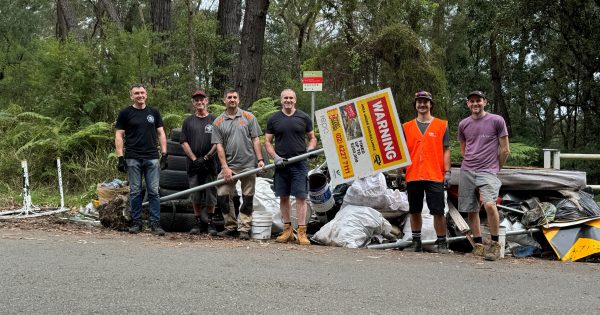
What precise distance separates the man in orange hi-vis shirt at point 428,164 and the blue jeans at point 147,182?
331 cm

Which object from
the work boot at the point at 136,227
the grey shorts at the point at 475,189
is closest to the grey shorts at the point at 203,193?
the work boot at the point at 136,227

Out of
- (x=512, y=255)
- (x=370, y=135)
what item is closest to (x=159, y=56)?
(x=370, y=135)

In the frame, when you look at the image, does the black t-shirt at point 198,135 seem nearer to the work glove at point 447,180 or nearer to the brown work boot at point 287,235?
the brown work boot at point 287,235

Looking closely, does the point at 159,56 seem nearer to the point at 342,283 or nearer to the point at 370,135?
the point at 370,135

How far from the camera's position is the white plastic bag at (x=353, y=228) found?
7.94 m

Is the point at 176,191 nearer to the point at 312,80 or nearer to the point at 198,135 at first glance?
the point at 198,135

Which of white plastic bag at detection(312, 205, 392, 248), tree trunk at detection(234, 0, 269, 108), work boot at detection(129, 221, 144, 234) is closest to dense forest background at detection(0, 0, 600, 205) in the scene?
tree trunk at detection(234, 0, 269, 108)

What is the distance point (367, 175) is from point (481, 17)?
17.8 meters

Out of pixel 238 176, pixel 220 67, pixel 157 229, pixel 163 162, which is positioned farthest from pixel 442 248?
pixel 220 67

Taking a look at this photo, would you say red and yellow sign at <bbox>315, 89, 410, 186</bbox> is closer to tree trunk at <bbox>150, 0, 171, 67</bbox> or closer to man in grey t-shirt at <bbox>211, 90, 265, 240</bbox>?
man in grey t-shirt at <bbox>211, 90, 265, 240</bbox>

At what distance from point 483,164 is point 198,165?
3.66 metres

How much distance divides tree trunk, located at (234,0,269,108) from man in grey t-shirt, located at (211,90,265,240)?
627cm

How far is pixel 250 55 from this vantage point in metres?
14.7

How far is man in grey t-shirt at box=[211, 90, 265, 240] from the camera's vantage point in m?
8.26
